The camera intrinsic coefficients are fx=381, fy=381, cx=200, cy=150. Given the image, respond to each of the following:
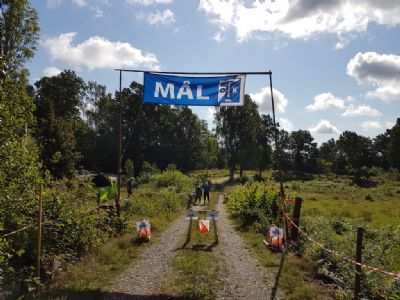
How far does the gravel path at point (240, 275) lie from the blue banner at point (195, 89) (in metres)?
4.44

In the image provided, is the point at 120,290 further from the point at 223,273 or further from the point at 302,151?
the point at 302,151

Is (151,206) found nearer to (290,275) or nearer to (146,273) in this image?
(146,273)

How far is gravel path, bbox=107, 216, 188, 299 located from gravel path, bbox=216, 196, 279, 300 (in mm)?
1528

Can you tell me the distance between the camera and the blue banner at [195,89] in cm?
1045

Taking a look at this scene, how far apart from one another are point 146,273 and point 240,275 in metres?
2.35

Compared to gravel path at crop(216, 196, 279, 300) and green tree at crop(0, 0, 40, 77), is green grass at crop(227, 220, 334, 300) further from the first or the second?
green tree at crop(0, 0, 40, 77)

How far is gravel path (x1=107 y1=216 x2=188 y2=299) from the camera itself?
8156mm

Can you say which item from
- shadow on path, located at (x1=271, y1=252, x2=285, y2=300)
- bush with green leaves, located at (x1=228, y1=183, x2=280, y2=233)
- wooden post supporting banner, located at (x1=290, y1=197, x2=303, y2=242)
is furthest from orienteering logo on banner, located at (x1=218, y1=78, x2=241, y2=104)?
bush with green leaves, located at (x1=228, y1=183, x2=280, y2=233)

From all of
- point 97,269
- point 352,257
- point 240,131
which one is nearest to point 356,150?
point 240,131

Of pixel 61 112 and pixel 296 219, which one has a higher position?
pixel 61 112

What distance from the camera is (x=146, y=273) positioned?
377 inches

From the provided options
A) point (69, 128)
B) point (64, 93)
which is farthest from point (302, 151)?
point (69, 128)

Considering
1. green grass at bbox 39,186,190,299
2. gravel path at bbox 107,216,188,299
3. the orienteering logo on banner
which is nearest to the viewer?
green grass at bbox 39,186,190,299

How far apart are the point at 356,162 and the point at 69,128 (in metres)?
97.1
